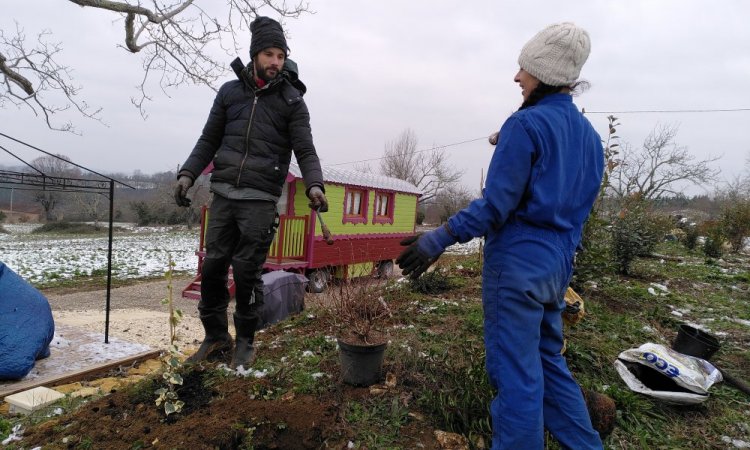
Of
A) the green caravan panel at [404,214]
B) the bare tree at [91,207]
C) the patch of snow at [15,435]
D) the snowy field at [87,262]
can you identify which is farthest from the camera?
the bare tree at [91,207]

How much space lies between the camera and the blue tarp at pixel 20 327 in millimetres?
3350

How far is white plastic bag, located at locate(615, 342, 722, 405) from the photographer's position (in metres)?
2.63

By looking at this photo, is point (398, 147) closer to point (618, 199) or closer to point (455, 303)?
point (618, 199)

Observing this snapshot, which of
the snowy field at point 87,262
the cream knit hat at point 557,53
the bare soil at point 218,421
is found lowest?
the snowy field at point 87,262

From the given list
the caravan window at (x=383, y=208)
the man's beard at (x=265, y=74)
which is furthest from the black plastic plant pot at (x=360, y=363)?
the caravan window at (x=383, y=208)

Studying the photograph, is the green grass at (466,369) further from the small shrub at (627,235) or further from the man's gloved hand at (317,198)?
the small shrub at (627,235)

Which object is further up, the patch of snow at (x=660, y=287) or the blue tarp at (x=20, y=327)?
the patch of snow at (x=660, y=287)

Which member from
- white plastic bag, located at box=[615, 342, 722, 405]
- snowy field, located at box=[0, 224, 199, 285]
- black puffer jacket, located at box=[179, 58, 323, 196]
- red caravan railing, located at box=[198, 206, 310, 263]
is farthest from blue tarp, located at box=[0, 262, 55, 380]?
snowy field, located at box=[0, 224, 199, 285]

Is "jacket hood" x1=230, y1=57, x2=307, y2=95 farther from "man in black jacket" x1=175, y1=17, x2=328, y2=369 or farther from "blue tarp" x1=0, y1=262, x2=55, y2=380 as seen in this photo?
"blue tarp" x1=0, y1=262, x2=55, y2=380

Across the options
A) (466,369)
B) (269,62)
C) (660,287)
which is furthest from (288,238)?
(466,369)

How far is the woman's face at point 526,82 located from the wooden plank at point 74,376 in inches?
148

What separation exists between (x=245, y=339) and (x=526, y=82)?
7.72 feet

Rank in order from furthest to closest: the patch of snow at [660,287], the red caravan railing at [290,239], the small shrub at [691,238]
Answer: the small shrub at [691,238]
the red caravan railing at [290,239]
the patch of snow at [660,287]

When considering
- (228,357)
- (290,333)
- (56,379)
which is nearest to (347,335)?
(228,357)
